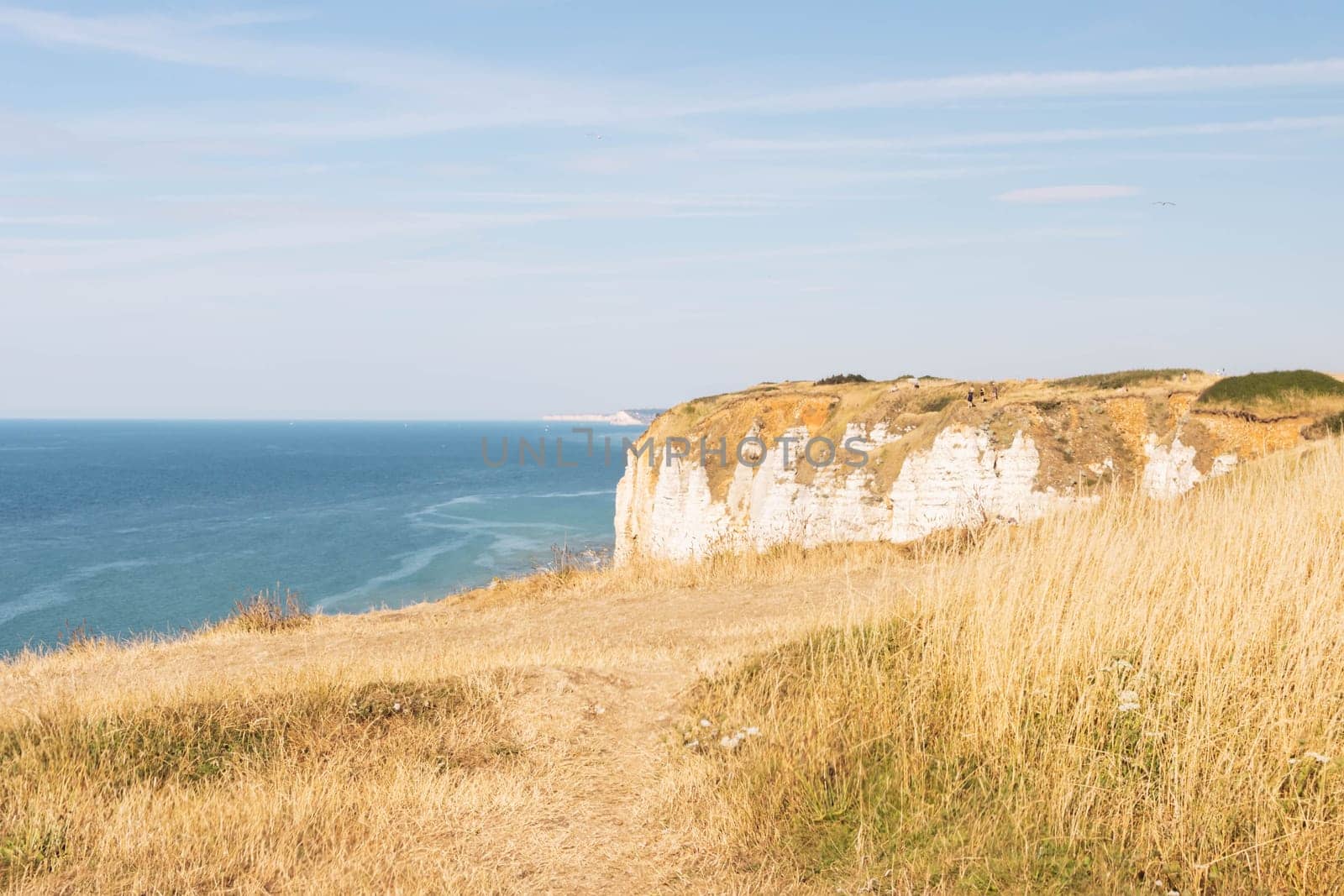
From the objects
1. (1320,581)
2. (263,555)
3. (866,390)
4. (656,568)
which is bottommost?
(263,555)

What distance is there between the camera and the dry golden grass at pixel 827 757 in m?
5.16

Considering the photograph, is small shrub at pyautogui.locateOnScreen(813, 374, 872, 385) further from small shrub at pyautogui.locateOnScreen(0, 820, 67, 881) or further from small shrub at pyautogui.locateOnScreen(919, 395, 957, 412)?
small shrub at pyautogui.locateOnScreen(0, 820, 67, 881)

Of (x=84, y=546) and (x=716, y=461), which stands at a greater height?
(x=716, y=461)

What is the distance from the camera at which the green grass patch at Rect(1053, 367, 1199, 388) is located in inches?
1009

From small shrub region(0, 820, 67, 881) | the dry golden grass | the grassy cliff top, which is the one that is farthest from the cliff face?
small shrub region(0, 820, 67, 881)

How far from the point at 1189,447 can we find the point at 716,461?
1483 centimetres

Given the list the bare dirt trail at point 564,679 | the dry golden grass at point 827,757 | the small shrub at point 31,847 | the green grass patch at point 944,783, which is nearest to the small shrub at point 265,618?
the bare dirt trail at point 564,679

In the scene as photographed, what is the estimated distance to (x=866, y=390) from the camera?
3105cm

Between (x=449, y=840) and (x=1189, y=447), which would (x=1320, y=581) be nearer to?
(x=449, y=840)

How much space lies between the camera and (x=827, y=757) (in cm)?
630

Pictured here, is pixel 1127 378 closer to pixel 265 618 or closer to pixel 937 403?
pixel 937 403

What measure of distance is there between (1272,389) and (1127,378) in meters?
5.14

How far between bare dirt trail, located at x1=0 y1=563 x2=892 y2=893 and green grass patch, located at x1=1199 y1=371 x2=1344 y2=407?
1244 centimetres

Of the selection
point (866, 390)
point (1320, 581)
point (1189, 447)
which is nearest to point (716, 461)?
point (866, 390)
